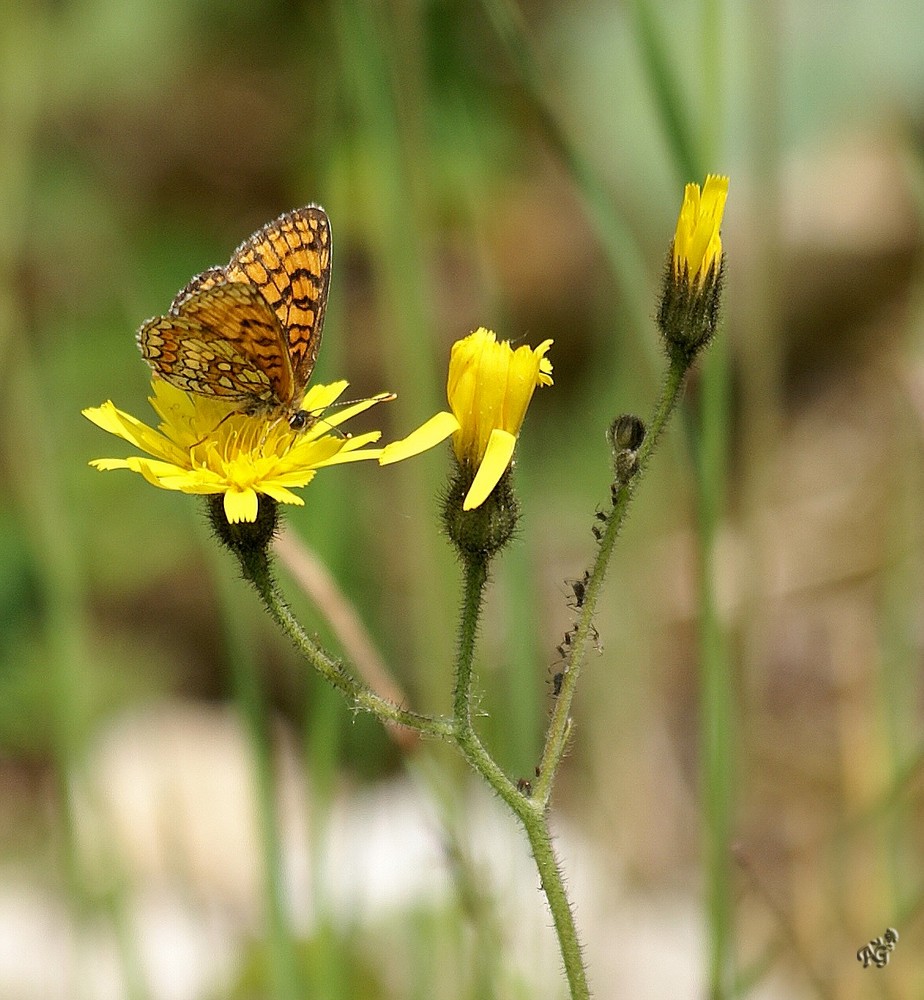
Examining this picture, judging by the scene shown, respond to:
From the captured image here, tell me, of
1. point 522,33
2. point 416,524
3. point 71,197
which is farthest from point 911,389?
point 71,197

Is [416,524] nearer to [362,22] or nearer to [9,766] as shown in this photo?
[362,22]

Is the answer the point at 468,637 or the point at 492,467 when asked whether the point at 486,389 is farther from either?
the point at 468,637

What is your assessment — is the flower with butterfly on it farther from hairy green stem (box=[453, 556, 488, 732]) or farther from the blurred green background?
the blurred green background

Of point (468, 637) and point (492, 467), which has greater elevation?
point (492, 467)

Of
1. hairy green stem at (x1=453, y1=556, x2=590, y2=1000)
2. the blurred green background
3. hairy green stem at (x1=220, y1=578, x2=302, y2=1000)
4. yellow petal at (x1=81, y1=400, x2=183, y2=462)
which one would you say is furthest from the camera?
the blurred green background

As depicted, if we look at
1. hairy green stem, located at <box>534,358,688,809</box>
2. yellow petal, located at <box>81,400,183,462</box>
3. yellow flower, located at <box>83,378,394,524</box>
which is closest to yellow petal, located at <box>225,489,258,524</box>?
yellow flower, located at <box>83,378,394,524</box>

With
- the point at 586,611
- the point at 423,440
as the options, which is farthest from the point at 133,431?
the point at 586,611
